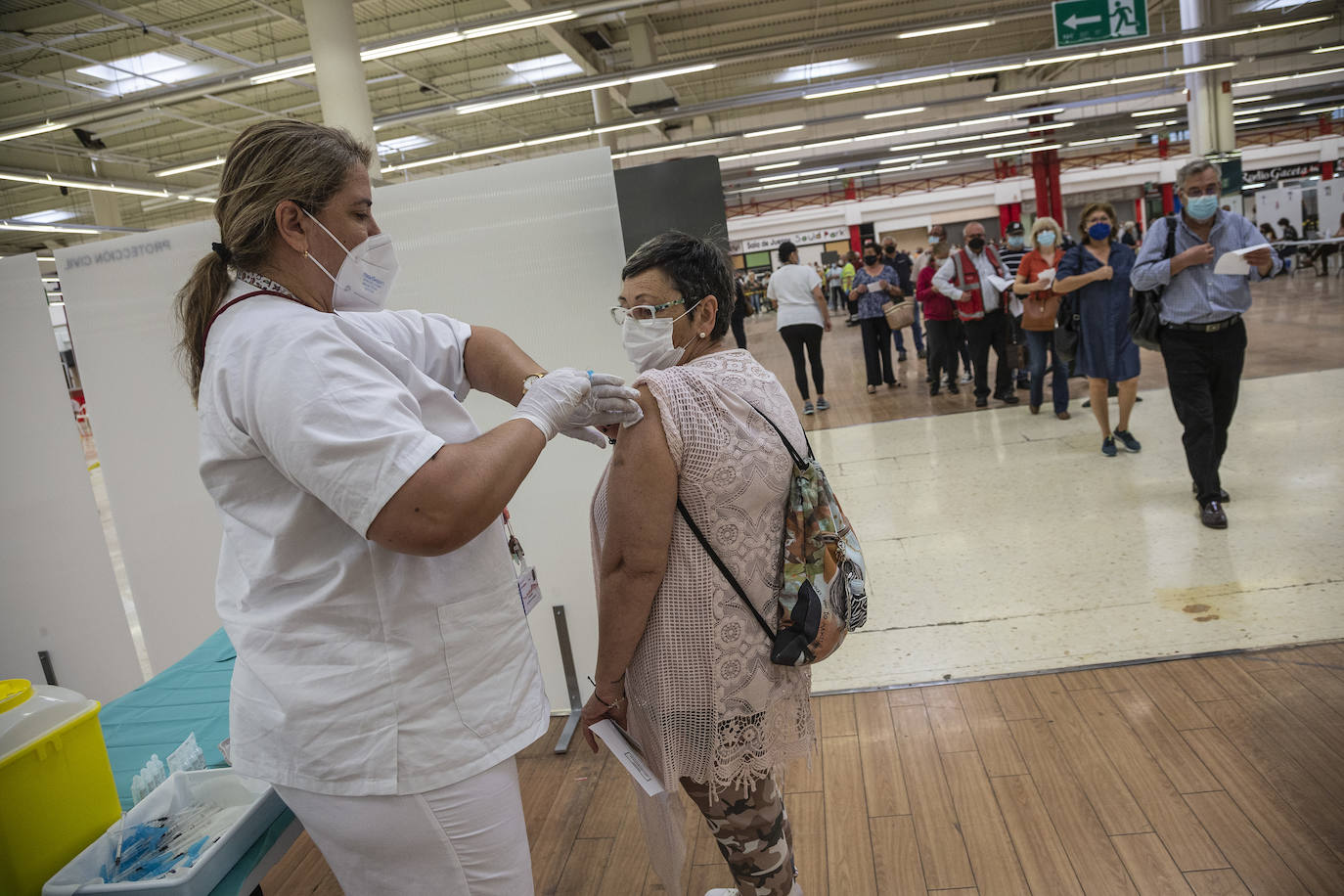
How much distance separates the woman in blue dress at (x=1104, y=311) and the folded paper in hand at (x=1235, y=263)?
5.06ft

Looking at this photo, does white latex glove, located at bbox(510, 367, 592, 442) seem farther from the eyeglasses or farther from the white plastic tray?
the white plastic tray

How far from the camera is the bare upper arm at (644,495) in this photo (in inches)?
54.2

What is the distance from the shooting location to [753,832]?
157 cm

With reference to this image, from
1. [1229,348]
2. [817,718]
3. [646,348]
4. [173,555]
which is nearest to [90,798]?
[646,348]

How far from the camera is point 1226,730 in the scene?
242cm

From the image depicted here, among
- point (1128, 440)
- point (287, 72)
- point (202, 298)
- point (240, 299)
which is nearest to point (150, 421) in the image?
point (202, 298)

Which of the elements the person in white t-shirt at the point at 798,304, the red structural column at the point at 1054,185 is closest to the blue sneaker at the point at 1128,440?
the person in white t-shirt at the point at 798,304

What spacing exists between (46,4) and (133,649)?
899cm

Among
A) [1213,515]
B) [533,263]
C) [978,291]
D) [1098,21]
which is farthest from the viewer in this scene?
[1098,21]

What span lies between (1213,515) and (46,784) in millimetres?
4337

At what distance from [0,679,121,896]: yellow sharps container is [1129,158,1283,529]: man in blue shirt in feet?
13.6

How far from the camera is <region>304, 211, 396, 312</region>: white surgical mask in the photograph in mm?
1215

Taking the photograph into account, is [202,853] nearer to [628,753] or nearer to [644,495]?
[628,753]

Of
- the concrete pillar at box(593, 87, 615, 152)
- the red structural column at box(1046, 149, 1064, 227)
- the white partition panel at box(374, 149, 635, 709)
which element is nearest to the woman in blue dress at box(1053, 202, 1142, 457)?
the white partition panel at box(374, 149, 635, 709)
